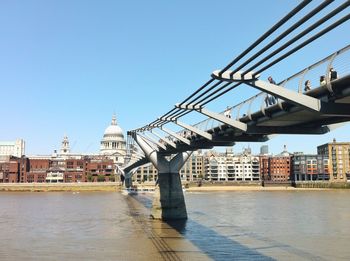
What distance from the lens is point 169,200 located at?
45.1 meters

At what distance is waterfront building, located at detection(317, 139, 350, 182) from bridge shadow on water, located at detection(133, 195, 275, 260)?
481 ft

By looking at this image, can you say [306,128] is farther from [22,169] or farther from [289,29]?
[22,169]

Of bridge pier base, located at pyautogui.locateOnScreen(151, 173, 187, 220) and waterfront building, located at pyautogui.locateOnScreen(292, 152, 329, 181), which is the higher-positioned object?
waterfront building, located at pyautogui.locateOnScreen(292, 152, 329, 181)

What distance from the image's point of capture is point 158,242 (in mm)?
30406

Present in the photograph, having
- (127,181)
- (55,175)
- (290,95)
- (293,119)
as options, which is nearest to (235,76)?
(290,95)

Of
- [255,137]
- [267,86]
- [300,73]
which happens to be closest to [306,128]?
[255,137]

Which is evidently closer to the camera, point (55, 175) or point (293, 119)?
point (293, 119)

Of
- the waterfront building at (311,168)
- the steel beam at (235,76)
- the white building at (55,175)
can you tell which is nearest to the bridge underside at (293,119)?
the steel beam at (235,76)

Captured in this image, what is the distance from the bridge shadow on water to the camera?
81.4ft

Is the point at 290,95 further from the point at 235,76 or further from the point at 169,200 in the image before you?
the point at 169,200

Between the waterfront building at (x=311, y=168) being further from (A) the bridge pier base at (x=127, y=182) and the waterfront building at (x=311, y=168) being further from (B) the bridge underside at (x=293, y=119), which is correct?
(B) the bridge underside at (x=293, y=119)

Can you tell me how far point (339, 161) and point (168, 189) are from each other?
143414mm

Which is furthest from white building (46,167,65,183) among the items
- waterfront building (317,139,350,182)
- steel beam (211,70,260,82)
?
steel beam (211,70,260,82)

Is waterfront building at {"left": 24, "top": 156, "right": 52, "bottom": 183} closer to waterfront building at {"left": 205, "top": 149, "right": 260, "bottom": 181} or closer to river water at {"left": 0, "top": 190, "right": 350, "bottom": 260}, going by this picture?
waterfront building at {"left": 205, "top": 149, "right": 260, "bottom": 181}
